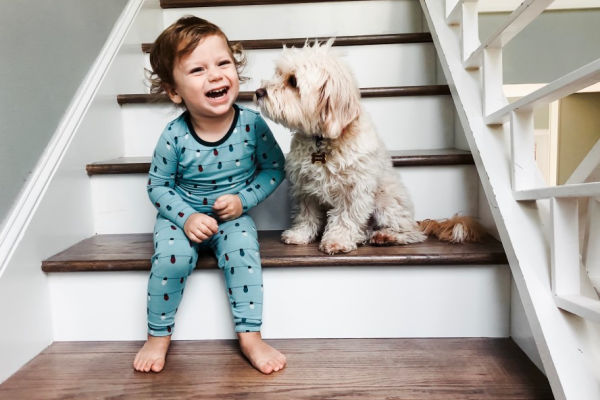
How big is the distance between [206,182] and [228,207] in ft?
0.45

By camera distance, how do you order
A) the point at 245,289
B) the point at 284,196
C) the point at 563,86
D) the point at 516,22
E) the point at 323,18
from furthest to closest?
the point at 323,18
the point at 284,196
the point at 245,289
the point at 516,22
the point at 563,86

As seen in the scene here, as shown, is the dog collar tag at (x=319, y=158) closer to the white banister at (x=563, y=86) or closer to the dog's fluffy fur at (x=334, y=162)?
the dog's fluffy fur at (x=334, y=162)

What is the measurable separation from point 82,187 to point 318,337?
0.80 metres

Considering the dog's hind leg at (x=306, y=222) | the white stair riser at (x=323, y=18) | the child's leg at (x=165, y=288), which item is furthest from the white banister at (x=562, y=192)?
the white stair riser at (x=323, y=18)

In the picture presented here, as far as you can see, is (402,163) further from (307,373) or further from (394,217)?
(307,373)

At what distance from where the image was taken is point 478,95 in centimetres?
133

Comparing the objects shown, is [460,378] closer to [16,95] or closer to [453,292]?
Answer: [453,292]

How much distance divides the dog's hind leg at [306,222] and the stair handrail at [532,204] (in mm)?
464

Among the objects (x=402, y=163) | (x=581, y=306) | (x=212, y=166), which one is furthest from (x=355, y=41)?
(x=581, y=306)

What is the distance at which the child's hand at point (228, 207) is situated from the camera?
1.19 m

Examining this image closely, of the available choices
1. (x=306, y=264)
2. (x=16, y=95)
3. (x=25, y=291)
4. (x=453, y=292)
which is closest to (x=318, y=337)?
(x=306, y=264)

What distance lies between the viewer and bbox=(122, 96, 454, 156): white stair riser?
1.64m

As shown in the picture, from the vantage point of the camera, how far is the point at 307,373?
39.4 inches

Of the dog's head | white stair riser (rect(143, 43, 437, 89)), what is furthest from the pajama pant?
white stair riser (rect(143, 43, 437, 89))
